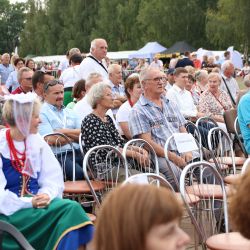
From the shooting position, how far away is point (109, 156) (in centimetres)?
573

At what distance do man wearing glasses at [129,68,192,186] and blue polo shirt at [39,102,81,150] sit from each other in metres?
0.78

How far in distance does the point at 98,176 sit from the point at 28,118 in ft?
4.76

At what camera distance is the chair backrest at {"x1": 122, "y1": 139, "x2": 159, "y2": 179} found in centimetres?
587

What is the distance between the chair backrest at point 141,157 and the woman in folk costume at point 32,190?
139 centimetres

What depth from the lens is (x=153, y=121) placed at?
629 cm

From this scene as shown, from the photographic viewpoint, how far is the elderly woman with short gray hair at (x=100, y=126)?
593cm

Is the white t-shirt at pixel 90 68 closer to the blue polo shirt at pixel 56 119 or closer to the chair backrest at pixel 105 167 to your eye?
the blue polo shirt at pixel 56 119

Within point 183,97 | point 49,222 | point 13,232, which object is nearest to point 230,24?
point 183,97

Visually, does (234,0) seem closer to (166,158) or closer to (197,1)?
(197,1)

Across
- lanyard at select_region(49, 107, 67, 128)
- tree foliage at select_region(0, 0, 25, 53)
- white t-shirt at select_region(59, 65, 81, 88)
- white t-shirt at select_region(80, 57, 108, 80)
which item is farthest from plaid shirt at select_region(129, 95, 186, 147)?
tree foliage at select_region(0, 0, 25, 53)

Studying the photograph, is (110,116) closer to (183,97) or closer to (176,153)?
(176,153)

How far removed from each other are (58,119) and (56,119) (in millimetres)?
36

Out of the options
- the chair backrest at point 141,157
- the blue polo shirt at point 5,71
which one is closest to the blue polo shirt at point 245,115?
the chair backrest at point 141,157

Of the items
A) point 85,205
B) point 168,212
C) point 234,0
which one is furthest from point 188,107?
point 234,0
